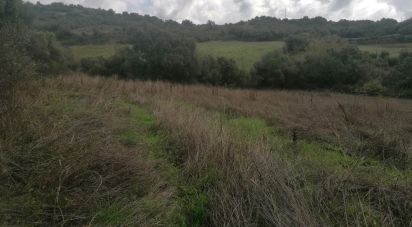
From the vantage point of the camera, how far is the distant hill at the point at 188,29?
5416 centimetres

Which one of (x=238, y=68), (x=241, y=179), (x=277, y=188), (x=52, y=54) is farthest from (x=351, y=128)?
(x=52, y=54)

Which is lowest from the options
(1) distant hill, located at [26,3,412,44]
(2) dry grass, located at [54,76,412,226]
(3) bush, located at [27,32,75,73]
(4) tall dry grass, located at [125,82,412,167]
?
(4) tall dry grass, located at [125,82,412,167]

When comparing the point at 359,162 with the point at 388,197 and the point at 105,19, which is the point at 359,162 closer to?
the point at 388,197

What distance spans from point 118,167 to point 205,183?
49.3 inches

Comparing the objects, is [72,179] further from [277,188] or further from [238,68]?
[238,68]

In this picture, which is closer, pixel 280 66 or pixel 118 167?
pixel 118 167

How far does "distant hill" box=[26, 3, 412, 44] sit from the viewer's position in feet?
178

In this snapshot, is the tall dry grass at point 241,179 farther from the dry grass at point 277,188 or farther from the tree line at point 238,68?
the tree line at point 238,68

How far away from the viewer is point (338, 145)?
27.7 feet

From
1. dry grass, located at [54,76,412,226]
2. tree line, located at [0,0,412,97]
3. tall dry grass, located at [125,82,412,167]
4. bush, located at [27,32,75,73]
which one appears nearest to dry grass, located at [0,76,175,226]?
dry grass, located at [54,76,412,226]

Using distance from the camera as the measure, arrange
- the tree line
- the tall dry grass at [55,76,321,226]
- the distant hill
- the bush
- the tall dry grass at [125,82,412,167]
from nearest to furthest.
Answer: the tall dry grass at [55,76,321,226] < the tall dry grass at [125,82,412,167] < the bush < the tree line < the distant hill

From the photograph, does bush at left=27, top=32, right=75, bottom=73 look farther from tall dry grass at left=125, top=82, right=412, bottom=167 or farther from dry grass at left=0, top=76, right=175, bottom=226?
dry grass at left=0, top=76, right=175, bottom=226

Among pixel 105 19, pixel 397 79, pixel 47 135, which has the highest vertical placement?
pixel 105 19

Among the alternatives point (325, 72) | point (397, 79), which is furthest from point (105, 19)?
point (397, 79)
